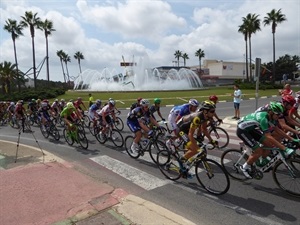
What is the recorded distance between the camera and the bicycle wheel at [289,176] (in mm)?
5488

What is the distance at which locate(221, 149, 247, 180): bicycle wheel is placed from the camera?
6455mm

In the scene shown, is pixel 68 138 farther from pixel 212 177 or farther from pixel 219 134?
pixel 212 177

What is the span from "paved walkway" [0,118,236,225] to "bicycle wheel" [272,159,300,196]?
2358mm

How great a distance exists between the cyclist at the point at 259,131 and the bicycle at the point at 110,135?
5.41 m

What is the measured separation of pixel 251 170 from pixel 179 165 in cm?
158

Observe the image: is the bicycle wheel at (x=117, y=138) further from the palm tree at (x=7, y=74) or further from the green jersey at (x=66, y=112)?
the palm tree at (x=7, y=74)

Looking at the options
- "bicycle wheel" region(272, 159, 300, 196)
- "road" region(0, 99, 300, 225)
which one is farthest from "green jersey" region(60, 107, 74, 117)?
"bicycle wheel" region(272, 159, 300, 196)

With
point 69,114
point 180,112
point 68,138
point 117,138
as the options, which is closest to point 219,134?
point 180,112

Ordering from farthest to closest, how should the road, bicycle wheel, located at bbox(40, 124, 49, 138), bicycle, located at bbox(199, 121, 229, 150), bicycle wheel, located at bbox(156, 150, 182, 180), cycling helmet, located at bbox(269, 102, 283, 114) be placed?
bicycle wheel, located at bbox(40, 124, 49, 138)
bicycle, located at bbox(199, 121, 229, 150)
bicycle wheel, located at bbox(156, 150, 182, 180)
cycling helmet, located at bbox(269, 102, 283, 114)
the road

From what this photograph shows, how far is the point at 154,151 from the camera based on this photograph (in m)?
8.10

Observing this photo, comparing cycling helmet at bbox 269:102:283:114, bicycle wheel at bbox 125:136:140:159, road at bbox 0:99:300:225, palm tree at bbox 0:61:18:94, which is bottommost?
road at bbox 0:99:300:225

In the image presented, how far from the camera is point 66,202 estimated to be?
538 cm

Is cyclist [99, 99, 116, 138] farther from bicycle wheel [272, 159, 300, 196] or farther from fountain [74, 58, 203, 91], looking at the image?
fountain [74, 58, 203, 91]

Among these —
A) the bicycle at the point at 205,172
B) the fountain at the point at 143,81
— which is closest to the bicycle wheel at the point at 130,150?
the bicycle at the point at 205,172
